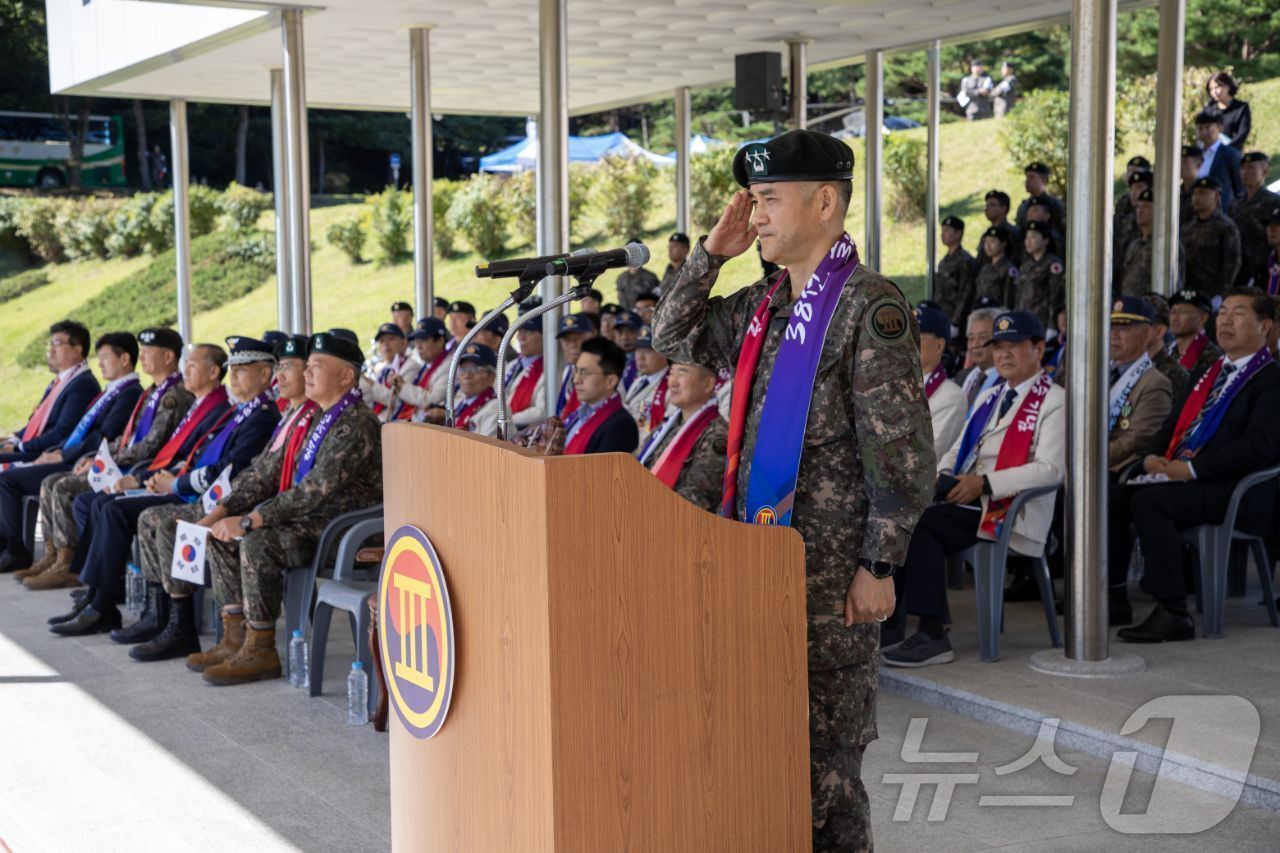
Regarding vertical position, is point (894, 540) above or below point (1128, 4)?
below

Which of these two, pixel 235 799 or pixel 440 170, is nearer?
Result: pixel 235 799

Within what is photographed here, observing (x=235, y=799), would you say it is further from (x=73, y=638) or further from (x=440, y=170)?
(x=440, y=170)

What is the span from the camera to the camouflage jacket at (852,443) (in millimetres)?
2537

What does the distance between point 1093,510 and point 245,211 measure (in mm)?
26061

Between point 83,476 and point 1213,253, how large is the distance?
22.7 ft

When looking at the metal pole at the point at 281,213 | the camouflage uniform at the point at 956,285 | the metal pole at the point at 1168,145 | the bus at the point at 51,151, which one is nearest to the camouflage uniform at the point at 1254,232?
the metal pole at the point at 1168,145

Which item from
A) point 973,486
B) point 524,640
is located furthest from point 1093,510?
point 524,640

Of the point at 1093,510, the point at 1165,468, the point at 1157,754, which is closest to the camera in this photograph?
the point at 1157,754

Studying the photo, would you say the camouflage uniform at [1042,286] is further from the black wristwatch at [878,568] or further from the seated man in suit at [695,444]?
the black wristwatch at [878,568]

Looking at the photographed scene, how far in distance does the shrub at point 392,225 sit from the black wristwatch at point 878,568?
24910 millimetres

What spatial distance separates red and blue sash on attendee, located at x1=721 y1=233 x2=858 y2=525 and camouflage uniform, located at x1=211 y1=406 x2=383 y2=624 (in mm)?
3104

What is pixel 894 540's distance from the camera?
2547mm

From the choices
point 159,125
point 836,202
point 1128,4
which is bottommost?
point 836,202

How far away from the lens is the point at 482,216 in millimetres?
26031
